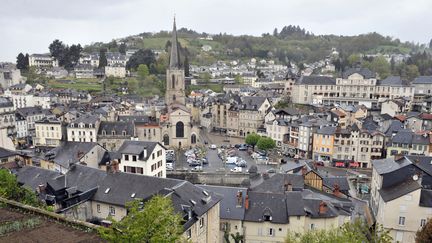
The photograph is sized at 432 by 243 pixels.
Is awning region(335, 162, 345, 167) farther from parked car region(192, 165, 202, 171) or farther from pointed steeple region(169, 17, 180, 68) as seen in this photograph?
pointed steeple region(169, 17, 180, 68)

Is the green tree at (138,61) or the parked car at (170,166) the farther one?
the green tree at (138,61)

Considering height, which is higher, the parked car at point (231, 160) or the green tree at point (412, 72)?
the green tree at point (412, 72)

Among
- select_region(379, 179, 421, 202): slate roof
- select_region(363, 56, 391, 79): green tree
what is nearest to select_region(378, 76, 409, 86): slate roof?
select_region(363, 56, 391, 79): green tree

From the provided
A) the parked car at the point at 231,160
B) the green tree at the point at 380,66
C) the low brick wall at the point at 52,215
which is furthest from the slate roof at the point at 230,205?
the green tree at the point at 380,66

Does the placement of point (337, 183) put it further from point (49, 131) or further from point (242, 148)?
point (49, 131)

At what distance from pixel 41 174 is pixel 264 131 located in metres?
53.0

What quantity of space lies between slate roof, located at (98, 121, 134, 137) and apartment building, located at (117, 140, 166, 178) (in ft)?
79.6

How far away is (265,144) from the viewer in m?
70.8

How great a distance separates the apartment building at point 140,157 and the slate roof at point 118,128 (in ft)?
79.6

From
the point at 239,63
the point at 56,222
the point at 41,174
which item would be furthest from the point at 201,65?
the point at 56,222

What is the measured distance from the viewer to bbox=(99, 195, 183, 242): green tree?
16.7m

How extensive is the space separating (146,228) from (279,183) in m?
22.9

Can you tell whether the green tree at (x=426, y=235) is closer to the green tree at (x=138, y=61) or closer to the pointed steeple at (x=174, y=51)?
the pointed steeple at (x=174, y=51)

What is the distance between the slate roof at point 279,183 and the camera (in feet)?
123
